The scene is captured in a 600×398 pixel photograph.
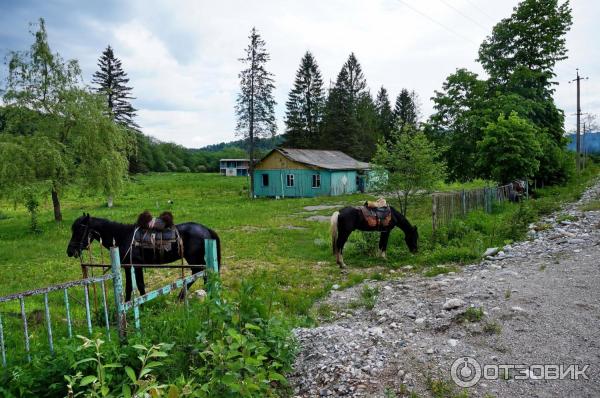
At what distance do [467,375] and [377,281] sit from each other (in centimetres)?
437

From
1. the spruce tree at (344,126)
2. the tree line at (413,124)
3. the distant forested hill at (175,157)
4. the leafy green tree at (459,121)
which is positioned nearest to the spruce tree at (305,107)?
the spruce tree at (344,126)

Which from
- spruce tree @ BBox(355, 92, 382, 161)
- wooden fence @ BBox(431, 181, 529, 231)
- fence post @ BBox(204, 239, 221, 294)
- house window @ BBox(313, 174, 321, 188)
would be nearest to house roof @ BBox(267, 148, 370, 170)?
house window @ BBox(313, 174, 321, 188)

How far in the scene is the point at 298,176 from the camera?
3294 centimetres

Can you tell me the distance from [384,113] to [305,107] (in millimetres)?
17033

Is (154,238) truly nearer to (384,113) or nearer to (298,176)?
(298,176)

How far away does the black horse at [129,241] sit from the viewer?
7090mm

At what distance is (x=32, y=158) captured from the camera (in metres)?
16.8

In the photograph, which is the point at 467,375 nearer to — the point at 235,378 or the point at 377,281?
the point at 235,378

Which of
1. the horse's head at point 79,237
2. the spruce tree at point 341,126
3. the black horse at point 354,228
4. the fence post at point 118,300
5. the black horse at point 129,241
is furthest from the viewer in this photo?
the spruce tree at point 341,126

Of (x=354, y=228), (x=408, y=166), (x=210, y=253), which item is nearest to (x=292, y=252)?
(x=354, y=228)

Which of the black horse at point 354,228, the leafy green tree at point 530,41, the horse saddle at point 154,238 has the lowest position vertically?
the black horse at point 354,228

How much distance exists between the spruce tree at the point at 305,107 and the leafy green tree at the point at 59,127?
34.2 metres

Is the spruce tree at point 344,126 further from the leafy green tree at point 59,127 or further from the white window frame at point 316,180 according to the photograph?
the leafy green tree at point 59,127

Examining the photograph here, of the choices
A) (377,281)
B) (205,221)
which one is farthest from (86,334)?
(205,221)
